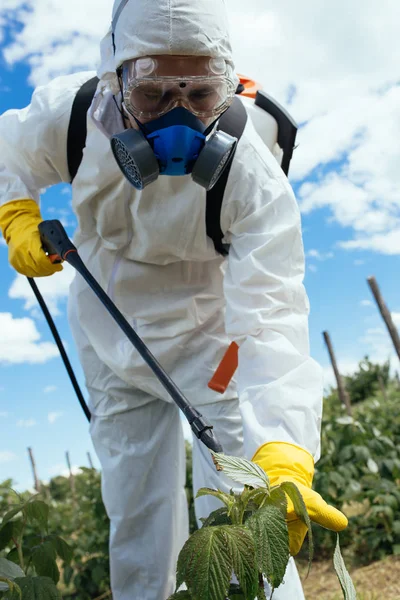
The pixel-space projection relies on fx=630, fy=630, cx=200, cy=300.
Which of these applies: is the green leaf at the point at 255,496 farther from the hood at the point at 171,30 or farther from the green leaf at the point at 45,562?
the hood at the point at 171,30

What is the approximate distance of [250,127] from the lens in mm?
2244

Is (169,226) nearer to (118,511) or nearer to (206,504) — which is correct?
(206,504)

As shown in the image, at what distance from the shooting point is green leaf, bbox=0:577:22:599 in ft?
4.08

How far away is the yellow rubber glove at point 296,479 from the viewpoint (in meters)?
1.44

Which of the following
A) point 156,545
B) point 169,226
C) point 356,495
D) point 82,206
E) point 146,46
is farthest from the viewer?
point 356,495

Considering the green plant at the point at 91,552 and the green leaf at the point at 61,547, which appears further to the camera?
the green plant at the point at 91,552

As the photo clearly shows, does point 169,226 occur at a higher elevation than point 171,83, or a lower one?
lower

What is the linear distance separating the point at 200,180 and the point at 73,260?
558 mm

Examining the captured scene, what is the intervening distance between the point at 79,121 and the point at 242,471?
5.02ft

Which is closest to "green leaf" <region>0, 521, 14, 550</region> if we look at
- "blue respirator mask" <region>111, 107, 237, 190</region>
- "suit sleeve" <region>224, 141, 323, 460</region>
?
"suit sleeve" <region>224, 141, 323, 460</region>

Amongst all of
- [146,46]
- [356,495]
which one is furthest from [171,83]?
[356,495]

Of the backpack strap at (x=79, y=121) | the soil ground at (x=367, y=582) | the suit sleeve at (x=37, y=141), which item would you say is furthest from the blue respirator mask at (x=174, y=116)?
the soil ground at (x=367, y=582)

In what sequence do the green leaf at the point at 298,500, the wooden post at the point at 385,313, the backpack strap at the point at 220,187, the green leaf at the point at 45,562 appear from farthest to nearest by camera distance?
1. the wooden post at the point at 385,313
2. the backpack strap at the point at 220,187
3. the green leaf at the point at 45,562
4. the green leaf at the point at 298,500

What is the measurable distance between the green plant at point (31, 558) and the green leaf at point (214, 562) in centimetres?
41
